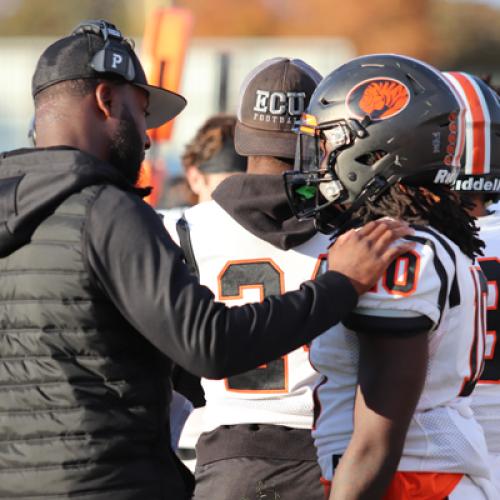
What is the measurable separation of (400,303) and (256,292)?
0.93 metres

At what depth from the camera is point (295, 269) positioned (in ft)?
11.0

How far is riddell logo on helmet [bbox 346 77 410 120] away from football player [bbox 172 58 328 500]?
55 cm

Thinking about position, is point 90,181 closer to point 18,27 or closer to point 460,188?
point 460,188

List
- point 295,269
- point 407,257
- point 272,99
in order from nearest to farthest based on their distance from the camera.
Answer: point 407,257 → point 295,269 → point 272,99

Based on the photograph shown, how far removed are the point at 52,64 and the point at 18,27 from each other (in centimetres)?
4546

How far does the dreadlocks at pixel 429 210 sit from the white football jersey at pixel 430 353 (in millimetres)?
77

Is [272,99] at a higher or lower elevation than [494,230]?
higher

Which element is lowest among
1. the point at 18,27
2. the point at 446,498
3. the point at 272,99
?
the point at 446,498

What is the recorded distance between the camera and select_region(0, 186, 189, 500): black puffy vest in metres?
2.58

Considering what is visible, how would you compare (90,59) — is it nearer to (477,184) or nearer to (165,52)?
(477,184)

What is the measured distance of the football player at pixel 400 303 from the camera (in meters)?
2.49

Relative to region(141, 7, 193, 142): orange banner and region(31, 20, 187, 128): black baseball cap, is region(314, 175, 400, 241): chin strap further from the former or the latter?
region(141, 7, 193, 142): orange banner

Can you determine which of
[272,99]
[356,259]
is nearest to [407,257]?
[356,259]

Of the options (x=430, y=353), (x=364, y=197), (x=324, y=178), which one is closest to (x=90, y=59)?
(x=324, y=178)
